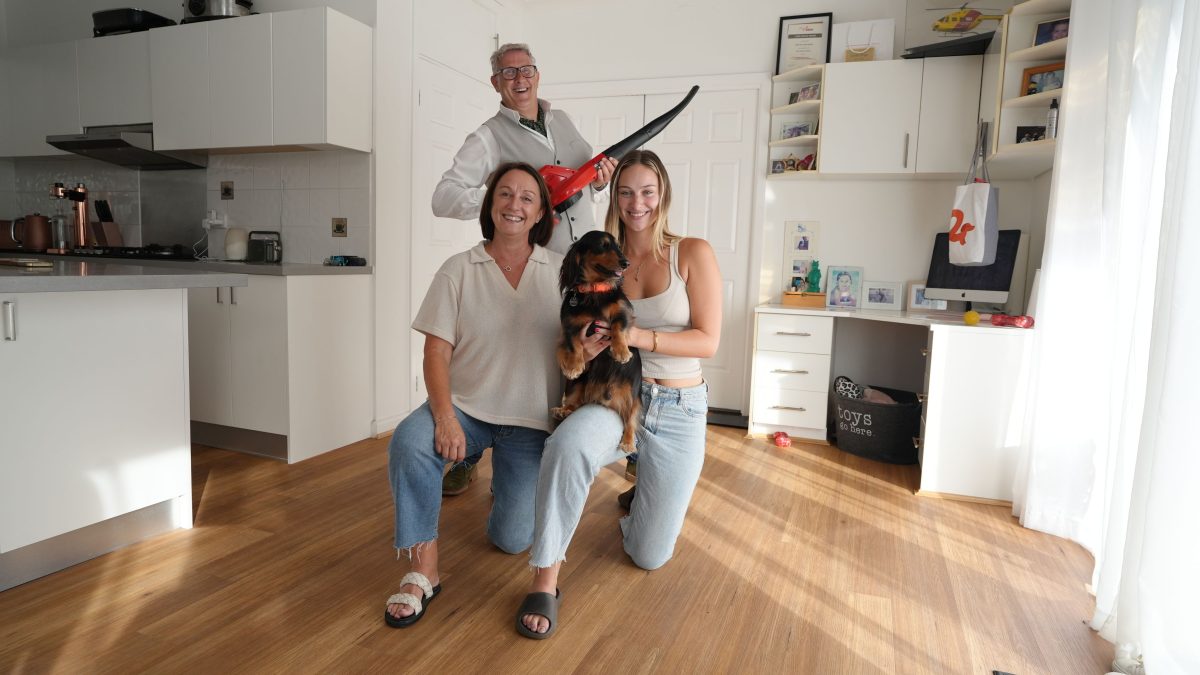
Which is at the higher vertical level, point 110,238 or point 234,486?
point 110,238

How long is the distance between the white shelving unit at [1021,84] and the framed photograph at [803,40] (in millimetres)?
1156

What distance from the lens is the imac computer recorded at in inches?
140

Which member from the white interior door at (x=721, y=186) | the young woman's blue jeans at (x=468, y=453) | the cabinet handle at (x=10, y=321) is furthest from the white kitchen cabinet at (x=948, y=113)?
the cabinet handle at (x=10, y=321)

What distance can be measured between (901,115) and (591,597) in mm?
3082

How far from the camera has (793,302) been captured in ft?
13.5

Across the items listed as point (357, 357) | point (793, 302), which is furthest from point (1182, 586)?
point (357, 357)

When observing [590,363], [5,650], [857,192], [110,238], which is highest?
[857,192]

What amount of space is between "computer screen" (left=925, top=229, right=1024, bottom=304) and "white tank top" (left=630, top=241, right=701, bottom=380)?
7.38ft

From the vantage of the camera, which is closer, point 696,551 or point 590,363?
point 590,363

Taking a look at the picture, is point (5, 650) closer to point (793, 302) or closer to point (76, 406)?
point (76, 406)

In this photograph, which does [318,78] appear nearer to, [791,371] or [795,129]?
[795,129]

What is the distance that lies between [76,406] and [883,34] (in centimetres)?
409

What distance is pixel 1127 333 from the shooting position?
2.02 meters

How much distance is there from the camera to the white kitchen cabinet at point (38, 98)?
4000 millimetres
